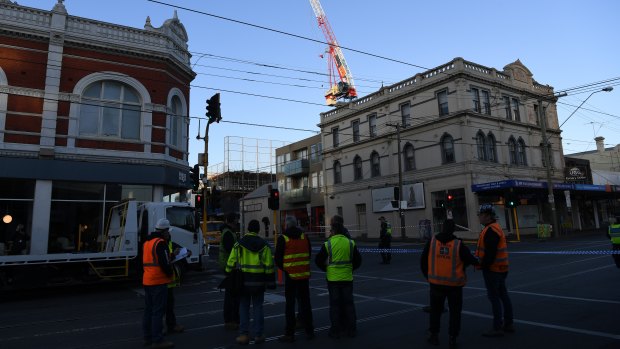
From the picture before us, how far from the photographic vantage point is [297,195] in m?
46.7

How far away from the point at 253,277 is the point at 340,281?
135 cm

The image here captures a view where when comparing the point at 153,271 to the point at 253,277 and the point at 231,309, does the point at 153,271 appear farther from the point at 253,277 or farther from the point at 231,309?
the point at 231,309

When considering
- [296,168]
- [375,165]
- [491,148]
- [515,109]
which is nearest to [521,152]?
[515,109]

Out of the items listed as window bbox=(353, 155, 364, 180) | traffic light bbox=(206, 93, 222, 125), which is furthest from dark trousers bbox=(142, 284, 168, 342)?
window bbox=(353, 155, 364, 180)

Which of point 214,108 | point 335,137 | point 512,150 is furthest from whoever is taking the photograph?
point 335,137

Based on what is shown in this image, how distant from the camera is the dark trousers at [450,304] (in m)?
5.61

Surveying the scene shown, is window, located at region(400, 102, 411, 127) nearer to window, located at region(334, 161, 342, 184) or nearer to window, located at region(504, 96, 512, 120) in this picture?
window, located at region(504, 96, 512, 120)

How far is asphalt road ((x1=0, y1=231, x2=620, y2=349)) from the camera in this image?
241 inches

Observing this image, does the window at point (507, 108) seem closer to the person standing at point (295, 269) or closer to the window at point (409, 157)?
the window at point (409, 157)

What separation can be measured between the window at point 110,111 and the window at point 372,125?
75.8 ft

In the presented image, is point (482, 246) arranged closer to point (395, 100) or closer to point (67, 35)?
point (67, 35)

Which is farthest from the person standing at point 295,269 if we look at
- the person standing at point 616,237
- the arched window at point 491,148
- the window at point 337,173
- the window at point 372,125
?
the window at point 337,173

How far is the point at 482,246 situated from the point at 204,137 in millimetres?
14009

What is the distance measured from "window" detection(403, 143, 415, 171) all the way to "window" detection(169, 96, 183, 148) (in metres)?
20.0
